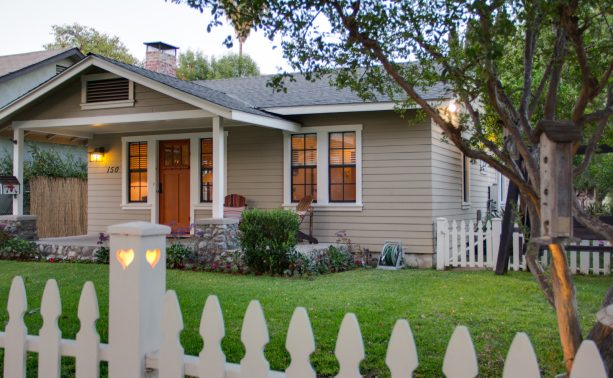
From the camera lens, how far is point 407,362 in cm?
200

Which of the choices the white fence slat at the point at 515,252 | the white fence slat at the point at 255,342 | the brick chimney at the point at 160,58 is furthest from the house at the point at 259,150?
the white fence slat at the point at 255,342

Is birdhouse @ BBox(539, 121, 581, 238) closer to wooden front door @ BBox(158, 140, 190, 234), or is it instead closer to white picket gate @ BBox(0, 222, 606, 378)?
white picket gate @ BBox(0, 222, 606, 378)

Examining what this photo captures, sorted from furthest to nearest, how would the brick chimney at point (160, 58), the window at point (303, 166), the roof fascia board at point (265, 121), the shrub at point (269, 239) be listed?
the brick chimney at point (160, 58) → the window at point (303, 166) → the roof fascia board at point (265, 121) → the shrub at point (269, 239)

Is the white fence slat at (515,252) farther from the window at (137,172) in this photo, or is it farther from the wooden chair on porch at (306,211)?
the window at (137,172)

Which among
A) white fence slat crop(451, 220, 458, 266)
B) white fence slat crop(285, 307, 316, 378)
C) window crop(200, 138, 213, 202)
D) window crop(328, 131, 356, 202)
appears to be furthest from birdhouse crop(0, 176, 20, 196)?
white fence slat crop(285, 307, 316, 378)

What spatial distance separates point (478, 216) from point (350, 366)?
13.2 meters

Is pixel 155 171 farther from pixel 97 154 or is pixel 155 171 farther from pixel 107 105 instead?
pixel 107 105

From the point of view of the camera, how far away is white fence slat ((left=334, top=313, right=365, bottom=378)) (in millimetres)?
2078

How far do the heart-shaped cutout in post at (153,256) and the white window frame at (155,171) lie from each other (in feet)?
32.0

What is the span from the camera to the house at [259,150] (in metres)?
10.7

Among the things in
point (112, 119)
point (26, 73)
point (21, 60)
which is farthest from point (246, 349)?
point (21, 60)

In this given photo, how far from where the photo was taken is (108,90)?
436 inches

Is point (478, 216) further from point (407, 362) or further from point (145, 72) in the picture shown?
point (407, 362)

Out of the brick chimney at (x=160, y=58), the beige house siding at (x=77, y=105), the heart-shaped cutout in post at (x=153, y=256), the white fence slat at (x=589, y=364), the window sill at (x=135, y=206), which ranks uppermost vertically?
the brick chimney at (x=160, y=58)
